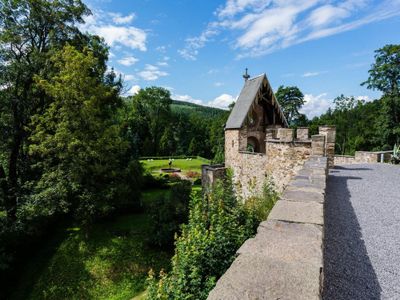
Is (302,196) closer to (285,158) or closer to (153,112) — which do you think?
(285,158)

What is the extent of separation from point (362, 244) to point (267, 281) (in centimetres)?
225

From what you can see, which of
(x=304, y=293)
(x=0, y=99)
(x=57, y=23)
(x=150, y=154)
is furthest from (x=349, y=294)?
(x=150, y=154)

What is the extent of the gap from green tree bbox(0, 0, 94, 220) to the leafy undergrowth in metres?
2.91

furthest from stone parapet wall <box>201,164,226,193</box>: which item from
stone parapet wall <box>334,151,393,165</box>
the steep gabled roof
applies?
stone parapet wall <box>334,151,393,165</box>

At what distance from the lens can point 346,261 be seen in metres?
2.76

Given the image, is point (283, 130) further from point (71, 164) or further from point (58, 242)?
point (58, 242)

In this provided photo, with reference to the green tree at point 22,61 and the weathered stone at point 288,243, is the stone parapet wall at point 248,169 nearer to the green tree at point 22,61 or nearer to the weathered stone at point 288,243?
the weathered stone at point 288,243

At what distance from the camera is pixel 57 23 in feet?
41.3

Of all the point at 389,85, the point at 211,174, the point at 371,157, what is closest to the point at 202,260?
the point at 211,174

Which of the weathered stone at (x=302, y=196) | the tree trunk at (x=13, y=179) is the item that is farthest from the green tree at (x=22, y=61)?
the weathered stone at (x=302, y=196)

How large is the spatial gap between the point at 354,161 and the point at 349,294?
1244 centimetres

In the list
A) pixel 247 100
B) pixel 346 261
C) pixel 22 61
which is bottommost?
pixel 346 261

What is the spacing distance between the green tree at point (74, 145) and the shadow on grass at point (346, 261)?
10275 mm

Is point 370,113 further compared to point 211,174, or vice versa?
point 370,113
